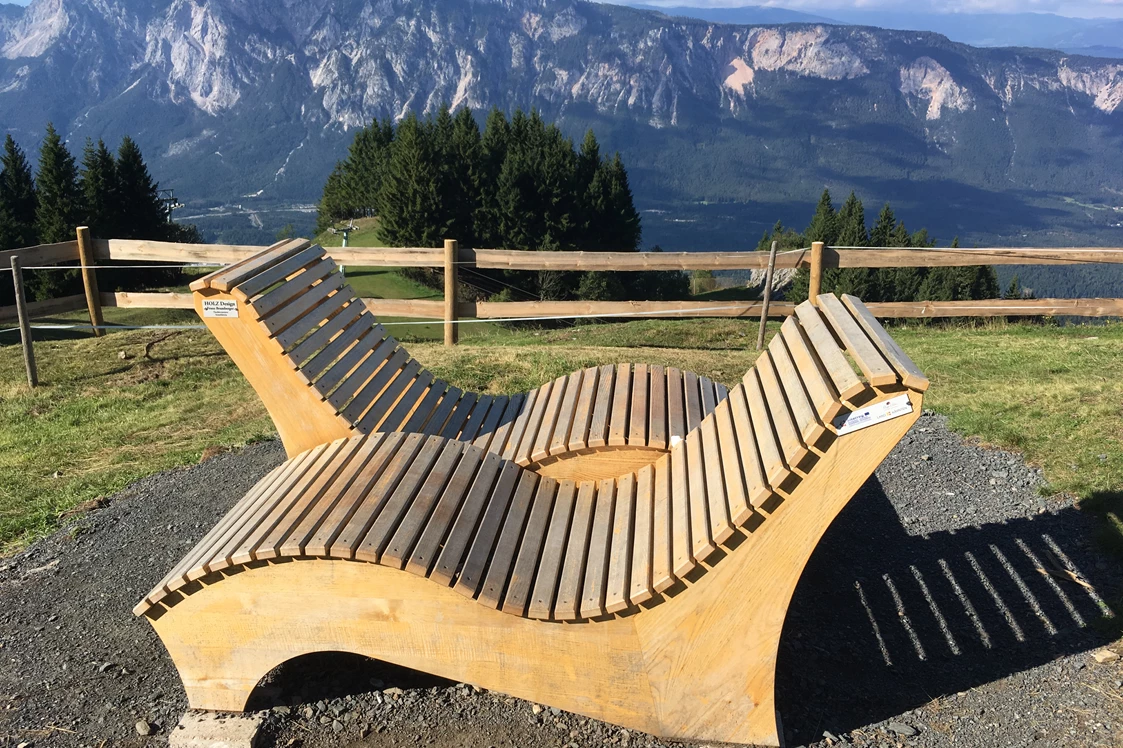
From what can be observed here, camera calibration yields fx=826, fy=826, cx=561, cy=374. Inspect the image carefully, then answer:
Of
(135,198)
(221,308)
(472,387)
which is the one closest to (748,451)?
(221,308)

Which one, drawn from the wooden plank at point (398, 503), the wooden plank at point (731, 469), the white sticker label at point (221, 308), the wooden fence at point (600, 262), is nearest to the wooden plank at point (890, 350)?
the wooden plank at point (731, 469)

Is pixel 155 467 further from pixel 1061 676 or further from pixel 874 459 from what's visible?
pixel 1061 676

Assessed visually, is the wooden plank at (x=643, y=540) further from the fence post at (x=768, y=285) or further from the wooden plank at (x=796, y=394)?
the fence post at (x=768, y=285)

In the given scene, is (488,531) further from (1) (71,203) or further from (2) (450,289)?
(1) (71,203)

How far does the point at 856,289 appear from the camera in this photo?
55250 mm

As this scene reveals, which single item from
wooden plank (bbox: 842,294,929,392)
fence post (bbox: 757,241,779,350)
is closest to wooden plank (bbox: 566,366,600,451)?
wooden plank (bbox: 842,294,929,392)

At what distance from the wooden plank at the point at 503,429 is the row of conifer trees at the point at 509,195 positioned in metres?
40.3

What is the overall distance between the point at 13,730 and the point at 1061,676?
463cm

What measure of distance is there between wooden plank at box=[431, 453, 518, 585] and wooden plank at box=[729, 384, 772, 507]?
120cm

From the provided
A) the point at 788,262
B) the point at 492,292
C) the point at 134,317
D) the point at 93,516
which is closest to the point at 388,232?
the point at 492,292

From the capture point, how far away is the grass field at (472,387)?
6094 millimetres

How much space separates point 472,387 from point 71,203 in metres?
42.3

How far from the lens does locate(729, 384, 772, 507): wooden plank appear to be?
321cm

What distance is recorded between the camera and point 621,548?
3.73 metres
